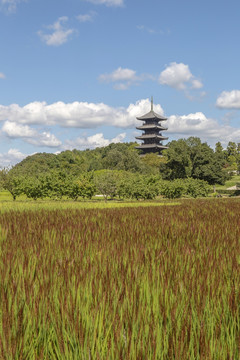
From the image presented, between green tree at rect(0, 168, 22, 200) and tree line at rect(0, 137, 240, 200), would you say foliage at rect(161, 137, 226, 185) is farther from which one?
green tree at rect(0, 168, 22, 200)

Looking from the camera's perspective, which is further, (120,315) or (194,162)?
(194,162)

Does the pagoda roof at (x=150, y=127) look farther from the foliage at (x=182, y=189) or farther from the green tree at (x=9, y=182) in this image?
the green tree at (x=9, y=182)

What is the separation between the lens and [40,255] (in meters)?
3.73

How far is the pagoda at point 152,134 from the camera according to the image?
8531 cm

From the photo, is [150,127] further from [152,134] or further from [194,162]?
[194,162]

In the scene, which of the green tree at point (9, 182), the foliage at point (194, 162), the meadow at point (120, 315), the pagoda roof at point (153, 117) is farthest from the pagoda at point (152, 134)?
the meadow at point (120, 315)

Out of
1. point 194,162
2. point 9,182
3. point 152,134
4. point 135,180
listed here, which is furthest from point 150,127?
point 9,182

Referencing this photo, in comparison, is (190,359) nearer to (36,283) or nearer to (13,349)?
(13,349)

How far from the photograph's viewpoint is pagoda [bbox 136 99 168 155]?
85312 mm

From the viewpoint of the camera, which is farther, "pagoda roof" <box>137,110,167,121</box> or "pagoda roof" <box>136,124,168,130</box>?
"pagoda roof" <box>137,110,167,121</box>

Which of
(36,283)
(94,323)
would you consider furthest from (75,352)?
(36,283)

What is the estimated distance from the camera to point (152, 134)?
285 ft

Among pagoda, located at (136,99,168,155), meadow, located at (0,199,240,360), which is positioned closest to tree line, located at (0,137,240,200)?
pagoda, located at (136,99,168,155)

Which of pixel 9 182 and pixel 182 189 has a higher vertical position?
pixel 9 182
